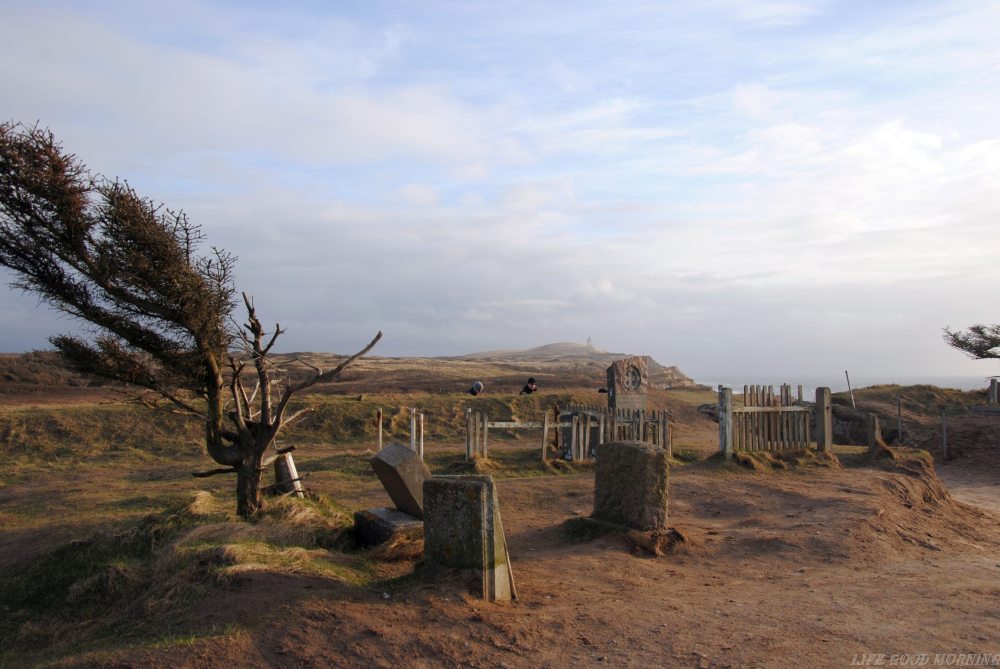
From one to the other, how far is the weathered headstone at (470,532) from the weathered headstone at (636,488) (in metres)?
3.46

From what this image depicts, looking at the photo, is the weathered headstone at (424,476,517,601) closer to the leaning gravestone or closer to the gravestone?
the leaning gravestone

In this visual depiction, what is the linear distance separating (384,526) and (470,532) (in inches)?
103

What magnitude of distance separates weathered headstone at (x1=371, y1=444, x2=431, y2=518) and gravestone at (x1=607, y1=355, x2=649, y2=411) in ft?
30.6

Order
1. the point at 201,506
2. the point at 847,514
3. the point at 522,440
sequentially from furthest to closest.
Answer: the point at 522,440 → the point at 847,514 → the point at 201,506

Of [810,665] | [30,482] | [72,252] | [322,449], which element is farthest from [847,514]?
[30,482]

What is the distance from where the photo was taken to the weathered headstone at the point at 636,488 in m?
9.92

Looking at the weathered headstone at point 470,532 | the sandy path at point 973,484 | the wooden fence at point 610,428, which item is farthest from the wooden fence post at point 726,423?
the weathered headstone at point 470,532

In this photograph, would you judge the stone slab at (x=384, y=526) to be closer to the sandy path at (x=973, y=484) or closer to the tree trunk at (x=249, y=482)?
the tree trunk at (x=249, y=482)

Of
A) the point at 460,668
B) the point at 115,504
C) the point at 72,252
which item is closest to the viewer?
the point at 460,668

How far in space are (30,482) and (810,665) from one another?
1532cm

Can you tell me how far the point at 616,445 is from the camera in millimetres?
10414

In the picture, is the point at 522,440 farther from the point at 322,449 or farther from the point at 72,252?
the point at 72,252

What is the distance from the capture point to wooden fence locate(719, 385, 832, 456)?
1630 cm

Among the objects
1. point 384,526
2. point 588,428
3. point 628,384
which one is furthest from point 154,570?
point 628,384
